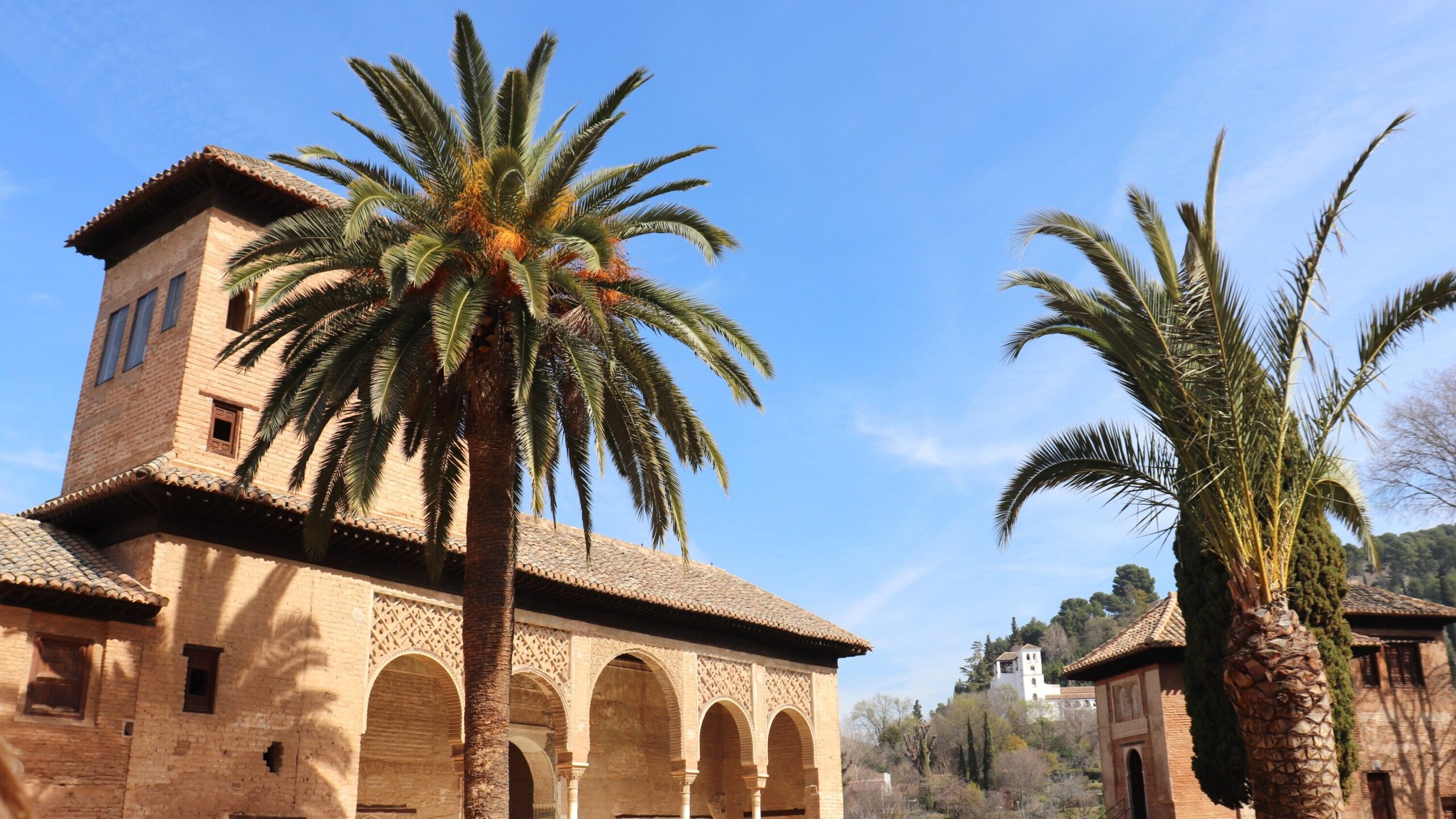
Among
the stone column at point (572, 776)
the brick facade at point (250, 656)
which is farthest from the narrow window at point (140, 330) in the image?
the stone column at point (572, 776)

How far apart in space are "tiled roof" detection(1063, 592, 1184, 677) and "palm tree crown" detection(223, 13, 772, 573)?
46.8 feet

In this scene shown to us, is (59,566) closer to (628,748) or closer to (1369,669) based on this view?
(628,748)

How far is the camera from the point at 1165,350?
10023mm

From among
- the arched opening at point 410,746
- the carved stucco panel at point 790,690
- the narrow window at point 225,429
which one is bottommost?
the arched opening at point 410,746

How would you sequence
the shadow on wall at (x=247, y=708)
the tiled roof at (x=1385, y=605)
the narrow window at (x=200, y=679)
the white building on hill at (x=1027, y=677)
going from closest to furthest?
the shadow on wall at (x=247, y=708)
the narrow window at (x=200, y=679)
the tiled roof at (x=1385, y=605)
the white building on hill at (x=1027, y=677)

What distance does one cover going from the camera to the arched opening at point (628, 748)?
20188mm

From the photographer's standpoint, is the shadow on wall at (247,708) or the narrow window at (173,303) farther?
the narrow window at (173,303)

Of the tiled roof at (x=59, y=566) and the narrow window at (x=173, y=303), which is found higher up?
the narrow window at (x=173, y=303)

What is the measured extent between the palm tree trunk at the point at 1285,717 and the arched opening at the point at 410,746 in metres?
10.2

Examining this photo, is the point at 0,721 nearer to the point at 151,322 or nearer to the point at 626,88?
the point at 151,322

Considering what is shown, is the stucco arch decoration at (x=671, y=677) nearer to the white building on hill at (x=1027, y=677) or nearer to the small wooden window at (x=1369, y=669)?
the small wooden window at (x=1369, y=669)

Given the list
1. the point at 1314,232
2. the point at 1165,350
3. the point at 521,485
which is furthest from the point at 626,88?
the point at 1314,232

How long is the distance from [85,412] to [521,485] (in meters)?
7.18

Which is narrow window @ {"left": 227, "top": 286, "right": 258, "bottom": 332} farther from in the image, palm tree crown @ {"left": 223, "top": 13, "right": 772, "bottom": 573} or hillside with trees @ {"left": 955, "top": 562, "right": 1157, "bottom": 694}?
hillside with trees @ {"left": 955, "top": 562, "right": 1157, "bottom": 694}
